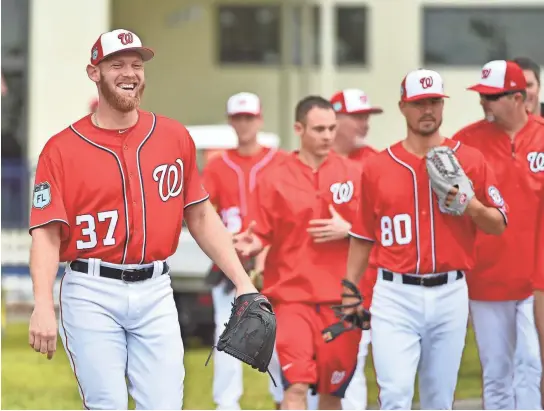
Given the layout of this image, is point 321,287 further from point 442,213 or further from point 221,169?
point 221,169

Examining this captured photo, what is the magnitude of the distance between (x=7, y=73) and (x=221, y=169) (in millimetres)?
11199

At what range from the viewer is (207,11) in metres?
25.5

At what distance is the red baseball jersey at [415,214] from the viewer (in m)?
8.47

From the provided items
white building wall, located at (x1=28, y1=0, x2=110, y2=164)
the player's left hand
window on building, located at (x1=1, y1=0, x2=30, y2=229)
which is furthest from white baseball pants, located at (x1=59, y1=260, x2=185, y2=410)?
window on building, located at (x1=1, y1=0, x2=30, y2=229)

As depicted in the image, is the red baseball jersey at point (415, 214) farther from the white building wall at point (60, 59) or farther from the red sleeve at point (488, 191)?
the white building wall at point (60, 59)

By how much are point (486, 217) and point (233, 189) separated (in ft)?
11.4

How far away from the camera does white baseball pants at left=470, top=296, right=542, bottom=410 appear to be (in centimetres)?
960

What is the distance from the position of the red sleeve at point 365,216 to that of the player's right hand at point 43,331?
262cm

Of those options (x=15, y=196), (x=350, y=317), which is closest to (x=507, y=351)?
(x=350, y=317)

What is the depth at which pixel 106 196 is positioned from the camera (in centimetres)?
701

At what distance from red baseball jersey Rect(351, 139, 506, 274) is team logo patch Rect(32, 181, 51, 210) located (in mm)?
2351

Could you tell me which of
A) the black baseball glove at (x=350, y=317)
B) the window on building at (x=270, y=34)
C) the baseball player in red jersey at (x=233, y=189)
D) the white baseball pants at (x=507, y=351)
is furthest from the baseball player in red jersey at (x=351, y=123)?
the window on building at (x=270, y=34)

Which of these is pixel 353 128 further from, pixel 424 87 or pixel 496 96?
pixel 424 87

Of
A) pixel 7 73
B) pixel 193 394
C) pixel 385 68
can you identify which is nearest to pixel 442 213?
pixel 193 394
